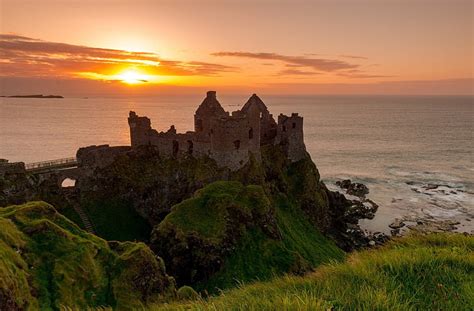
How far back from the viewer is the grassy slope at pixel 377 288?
639 cm

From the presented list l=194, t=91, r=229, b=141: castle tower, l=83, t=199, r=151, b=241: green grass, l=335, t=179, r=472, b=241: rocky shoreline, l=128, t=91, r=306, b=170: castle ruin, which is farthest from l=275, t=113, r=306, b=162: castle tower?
l=83, t=199, r=151, b=241: green grass

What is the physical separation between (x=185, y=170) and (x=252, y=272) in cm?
1873

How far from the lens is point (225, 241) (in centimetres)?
3891

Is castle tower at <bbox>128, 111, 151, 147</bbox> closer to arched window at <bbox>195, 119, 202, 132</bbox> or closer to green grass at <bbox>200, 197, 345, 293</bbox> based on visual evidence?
arched window at <bbox>195, 119, 202, 132</bbox>

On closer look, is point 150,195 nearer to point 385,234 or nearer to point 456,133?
point 385,234

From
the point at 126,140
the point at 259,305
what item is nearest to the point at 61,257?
the point at 259,305

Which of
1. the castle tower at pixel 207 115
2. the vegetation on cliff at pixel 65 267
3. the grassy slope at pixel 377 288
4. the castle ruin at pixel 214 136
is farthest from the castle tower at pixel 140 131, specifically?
the grassy slope at pixel 377 288

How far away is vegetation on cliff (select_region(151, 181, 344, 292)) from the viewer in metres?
37.2

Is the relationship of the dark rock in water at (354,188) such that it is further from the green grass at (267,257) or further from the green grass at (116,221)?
the green grass at (116,221)

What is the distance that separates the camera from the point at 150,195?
52094 millimetres

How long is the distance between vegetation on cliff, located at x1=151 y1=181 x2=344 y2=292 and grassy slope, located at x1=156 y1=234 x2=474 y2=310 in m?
26.6

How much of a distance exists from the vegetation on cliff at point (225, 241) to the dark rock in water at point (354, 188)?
4841 centimetres

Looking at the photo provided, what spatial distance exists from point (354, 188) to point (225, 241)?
2483 inches

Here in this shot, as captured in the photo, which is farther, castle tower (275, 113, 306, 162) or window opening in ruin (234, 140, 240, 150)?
castle tower (275, 113, 306, 162)
